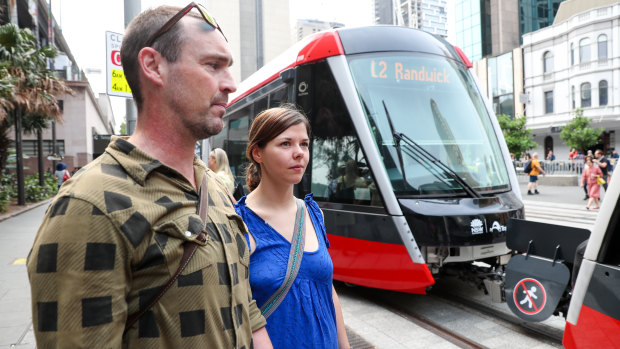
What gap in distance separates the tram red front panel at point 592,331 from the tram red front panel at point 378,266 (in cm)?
212

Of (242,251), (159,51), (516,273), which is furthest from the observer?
(516,273)

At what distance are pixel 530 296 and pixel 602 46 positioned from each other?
1682 inches

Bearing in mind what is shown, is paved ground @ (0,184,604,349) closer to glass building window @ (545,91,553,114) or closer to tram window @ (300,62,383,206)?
tram window @ (300,62,383,206)

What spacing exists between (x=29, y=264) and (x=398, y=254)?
3.81 m

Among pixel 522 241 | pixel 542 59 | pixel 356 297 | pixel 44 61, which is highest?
pixel 542 59

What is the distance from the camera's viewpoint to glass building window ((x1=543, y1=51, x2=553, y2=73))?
42.4 metres

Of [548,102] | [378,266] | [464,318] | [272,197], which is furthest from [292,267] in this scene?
[548,102]

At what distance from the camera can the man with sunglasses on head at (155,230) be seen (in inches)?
38.8

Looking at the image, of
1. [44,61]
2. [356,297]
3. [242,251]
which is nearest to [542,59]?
[44,61]

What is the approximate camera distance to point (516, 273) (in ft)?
11.8

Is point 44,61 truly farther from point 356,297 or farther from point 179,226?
point 179,226

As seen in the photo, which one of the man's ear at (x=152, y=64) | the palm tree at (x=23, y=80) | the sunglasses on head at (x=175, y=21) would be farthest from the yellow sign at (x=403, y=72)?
the palm tree at (x=23, y=80)

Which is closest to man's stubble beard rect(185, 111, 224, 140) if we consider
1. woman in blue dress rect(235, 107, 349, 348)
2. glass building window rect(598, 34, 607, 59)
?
woman in blue dress rect(235, 107, 349, 348)

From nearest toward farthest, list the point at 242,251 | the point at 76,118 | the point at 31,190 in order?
the point at 242,251 → the point at 31,190 → the point at 76,118
